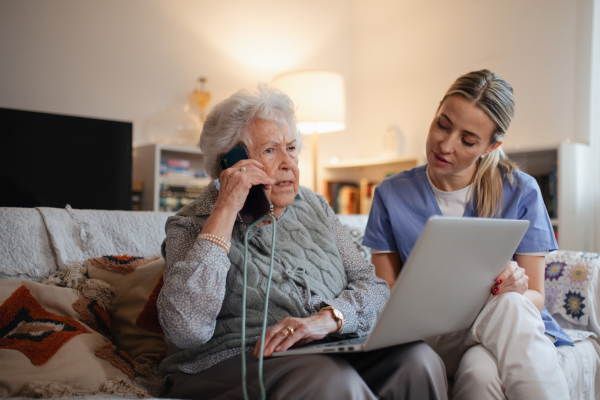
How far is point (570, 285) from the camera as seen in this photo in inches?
59.2

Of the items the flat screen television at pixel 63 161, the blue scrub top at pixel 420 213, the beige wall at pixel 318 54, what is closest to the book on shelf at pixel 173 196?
the flat screen television at pixel 63 161

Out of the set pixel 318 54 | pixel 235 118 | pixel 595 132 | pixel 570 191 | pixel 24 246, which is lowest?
pixel 24 246

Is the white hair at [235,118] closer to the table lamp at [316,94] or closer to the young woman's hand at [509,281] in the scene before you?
the young woman's hand at [509,281]

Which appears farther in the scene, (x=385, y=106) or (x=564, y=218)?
(x=385, y=106)

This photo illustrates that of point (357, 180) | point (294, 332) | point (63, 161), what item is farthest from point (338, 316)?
point (357, 180)

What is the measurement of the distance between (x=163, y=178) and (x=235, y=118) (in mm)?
1474

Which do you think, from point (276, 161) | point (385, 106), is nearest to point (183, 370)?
point (276, 161)

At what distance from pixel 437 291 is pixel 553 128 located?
7.22ft

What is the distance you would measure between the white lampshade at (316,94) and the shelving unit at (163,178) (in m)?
0.71

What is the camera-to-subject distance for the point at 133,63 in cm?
264

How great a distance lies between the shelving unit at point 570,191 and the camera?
2.23 metres

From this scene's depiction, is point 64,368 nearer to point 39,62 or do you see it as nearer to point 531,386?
point 531,386

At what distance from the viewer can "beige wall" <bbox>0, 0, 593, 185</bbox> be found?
7.86 feet

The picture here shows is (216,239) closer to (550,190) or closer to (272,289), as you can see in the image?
(272,289)
